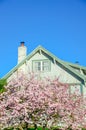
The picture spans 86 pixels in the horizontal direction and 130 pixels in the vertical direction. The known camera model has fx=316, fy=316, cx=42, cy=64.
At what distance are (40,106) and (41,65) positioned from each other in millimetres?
16354

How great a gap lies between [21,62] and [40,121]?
16.3 m

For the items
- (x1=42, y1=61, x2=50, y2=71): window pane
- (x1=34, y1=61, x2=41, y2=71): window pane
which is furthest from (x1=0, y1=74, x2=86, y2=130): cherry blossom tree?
(x1=34, y1=61, x2=41, y2=71): window pane

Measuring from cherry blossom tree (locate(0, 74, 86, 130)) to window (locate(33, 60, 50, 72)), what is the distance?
45.9ft

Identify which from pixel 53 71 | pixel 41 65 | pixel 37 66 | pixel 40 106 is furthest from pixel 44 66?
pixel 40 106

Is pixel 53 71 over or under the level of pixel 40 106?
over

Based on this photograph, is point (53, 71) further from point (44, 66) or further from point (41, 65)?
point (41, 65)

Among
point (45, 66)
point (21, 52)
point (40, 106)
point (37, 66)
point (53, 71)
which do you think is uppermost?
point (21, 52)

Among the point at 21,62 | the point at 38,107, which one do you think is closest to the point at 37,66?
the point at 21,62

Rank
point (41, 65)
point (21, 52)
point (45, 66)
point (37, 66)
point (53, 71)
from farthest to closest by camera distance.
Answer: point (21, 52)
point (37, 66)
point (41, 65)
point (45, 66)
point (53, 71)

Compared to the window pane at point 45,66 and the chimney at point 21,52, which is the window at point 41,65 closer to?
the window pane at point 45,66

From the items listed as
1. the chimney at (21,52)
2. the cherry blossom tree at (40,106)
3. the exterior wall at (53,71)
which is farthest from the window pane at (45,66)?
the cherry blossom tree at (40,106)

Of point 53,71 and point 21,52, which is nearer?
point 53,71

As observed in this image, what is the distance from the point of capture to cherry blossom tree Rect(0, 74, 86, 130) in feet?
62.2

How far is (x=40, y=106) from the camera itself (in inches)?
747
